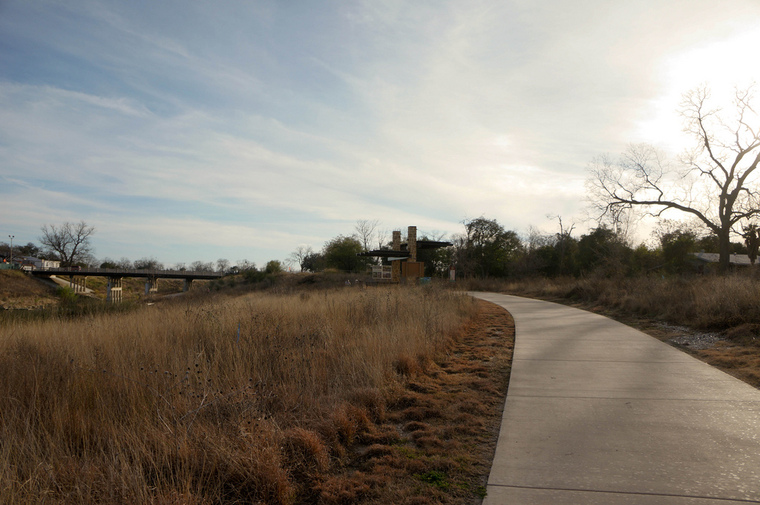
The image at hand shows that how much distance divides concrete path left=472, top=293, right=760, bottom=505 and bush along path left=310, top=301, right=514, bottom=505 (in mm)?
221

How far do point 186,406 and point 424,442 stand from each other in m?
2.35

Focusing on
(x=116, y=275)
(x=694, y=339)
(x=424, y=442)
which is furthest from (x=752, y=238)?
(x=116, y=275)

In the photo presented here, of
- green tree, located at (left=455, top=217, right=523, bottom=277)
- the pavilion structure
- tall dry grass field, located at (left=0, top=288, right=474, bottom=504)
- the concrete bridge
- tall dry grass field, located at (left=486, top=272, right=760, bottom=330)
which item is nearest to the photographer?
tall dry grass field, located at (left=0, top=288, right=474, bottom=504)

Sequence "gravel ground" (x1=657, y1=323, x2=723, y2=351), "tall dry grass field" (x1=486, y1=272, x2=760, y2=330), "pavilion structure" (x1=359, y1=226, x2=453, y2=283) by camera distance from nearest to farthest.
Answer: "gravel ground" (x1=657, y1=323, x2=723, y2=351), "tall dry grass field" (x1=486, y1=272, x2=760, y2=330), "pavilion structure" (x1=359, y1=226, x2=453, y2=283)

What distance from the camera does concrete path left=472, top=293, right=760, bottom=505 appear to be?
3297 millimetres

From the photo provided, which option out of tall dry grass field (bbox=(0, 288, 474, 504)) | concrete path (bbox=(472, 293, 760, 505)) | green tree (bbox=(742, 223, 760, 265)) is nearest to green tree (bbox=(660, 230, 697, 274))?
green tree (bbox=(742, 223, 760, 265))

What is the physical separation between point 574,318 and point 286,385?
1160cm

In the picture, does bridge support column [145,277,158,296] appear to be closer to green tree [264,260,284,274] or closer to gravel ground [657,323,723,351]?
green tree [264,260,284,274]

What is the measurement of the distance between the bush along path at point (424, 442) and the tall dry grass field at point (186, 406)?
140mm

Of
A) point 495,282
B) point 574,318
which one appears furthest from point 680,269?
point 574,318

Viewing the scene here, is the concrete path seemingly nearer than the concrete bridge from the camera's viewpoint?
Yes

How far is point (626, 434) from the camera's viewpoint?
14.4 feet

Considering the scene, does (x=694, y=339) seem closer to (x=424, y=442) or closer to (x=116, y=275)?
(x=424, y=442)

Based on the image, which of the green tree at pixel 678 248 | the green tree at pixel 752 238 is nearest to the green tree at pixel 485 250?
the green tree at pixel 678 248
